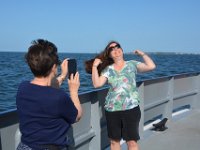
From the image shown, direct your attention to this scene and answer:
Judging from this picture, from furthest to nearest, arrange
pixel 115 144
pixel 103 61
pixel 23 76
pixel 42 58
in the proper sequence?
pixel 23 76
pixel 115 144
pixel 103 61
pixel 42 58

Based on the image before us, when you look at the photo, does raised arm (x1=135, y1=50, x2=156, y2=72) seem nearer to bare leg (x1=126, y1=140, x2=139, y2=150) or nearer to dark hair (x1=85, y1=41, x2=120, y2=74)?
dark hair (x1=85, y1=41, x2=120, y2=74)

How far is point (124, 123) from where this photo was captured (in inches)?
171

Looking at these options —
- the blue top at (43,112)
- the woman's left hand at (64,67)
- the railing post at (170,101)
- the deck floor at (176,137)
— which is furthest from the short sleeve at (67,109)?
the railing post at (170,101)

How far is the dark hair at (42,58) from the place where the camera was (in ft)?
8.30

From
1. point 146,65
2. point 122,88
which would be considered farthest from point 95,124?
point 146,65

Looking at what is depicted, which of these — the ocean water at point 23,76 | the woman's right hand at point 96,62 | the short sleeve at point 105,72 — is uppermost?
the woman's right hand at point 96,62

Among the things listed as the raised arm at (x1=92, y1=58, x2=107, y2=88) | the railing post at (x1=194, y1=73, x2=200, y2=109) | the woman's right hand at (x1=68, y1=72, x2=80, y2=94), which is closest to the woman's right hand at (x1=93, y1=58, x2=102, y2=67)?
the raised arm at (x1=92, y1=58, x2=107, y2=88)

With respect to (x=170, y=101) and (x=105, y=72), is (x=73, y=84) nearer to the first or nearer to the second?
(x=105, y=72)

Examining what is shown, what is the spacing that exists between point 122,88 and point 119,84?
55 millimetres

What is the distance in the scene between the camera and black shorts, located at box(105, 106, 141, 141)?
4277 mm

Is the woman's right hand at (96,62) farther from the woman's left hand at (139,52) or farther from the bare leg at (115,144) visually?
the bare leg at (115,144)

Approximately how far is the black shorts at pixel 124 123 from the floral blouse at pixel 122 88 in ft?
0.20

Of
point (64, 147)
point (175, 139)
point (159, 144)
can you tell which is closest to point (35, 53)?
point (64, 147)

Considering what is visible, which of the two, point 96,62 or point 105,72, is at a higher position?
point 96,62
